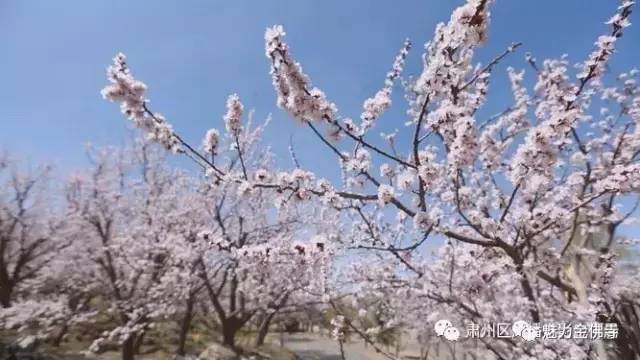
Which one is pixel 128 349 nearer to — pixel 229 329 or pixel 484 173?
pixel 229 329

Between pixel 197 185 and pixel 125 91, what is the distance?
1338 centimetres

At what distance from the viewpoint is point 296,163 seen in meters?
4.25

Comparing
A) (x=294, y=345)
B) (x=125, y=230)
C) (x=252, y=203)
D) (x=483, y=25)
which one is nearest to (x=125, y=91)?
(x=483, y=25)

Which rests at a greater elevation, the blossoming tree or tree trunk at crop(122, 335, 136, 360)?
the blossoming tree

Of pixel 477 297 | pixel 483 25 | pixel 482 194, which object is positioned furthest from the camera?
pixel 477 297

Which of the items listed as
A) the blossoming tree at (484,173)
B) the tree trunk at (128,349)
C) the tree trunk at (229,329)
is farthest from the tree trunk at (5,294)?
the blossoming tree at (484,173)

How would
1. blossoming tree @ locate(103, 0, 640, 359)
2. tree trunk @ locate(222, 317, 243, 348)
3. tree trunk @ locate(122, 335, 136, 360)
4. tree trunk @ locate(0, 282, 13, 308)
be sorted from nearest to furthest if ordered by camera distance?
1. blossoming tree @ locate(103, 0, 640, 359)
2. tree trunk @ locate(122, 335, 136, 360)
3. tree trunk @ locate(222, 317, 243, 348)
4. tree trunk @ locate(0, 282, 13, 308)

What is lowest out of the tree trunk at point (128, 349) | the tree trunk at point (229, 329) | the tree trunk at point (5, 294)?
the tree trunk at point (128, 349)

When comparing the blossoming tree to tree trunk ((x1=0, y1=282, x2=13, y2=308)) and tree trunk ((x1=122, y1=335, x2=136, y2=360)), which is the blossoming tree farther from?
tree trunk ((x1=0, y1=282, x2=13, y2=308))

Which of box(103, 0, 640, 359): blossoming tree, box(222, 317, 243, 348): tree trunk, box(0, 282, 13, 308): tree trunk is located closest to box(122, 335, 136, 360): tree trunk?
box(222, 317, 243, 348): tree trunk

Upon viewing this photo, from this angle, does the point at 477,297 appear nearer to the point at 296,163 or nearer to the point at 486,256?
the point at 486,256

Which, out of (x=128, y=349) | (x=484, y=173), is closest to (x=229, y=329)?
(x=128, y=349)

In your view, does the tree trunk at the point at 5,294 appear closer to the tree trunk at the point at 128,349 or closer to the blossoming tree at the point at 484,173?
the tree trunk at the point at 128,349

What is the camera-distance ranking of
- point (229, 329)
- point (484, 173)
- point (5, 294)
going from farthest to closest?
point (5, 294) → point (229, 329) → point (484, 173)
